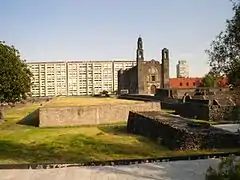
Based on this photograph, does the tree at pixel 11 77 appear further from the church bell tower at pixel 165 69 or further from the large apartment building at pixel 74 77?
the large apartment building at pixel 74 77

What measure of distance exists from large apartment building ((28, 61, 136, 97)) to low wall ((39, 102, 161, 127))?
105 metres

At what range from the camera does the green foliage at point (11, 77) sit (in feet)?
106

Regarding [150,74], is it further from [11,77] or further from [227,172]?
[227,172]

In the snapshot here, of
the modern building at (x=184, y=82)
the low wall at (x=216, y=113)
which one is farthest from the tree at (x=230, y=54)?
the modern building at (x=184, y=82)

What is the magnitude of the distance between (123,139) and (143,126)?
2.71 metres

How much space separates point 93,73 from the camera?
465ft

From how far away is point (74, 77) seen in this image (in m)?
142

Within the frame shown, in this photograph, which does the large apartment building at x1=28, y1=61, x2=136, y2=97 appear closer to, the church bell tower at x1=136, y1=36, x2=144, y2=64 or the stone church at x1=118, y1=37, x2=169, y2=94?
the church bell tower at x1=136, y1=36, x2=144, y2=64

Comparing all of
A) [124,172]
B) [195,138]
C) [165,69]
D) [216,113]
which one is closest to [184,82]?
[165,69]

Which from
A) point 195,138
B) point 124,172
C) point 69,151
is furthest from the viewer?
point 69,151

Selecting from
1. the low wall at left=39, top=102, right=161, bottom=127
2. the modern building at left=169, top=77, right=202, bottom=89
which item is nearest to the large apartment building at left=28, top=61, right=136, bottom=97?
the modern building at left=169, top=77, right=202, bottom=89

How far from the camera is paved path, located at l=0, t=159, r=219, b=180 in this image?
10914mm

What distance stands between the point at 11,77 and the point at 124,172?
2353cm

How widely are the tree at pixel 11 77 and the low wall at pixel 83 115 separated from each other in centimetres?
419
